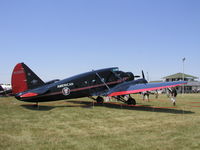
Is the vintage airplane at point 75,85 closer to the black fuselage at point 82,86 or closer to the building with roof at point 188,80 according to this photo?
the black fuselage at point 82,86

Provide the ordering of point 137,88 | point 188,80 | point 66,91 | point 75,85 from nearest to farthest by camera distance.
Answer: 1. point 137,88
2. point 66,91
3. point 75,85
4. point 188,80

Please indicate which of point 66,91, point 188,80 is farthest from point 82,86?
point 188,80

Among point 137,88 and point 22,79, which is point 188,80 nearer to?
point 137,88

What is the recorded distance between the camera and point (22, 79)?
57.4 feet

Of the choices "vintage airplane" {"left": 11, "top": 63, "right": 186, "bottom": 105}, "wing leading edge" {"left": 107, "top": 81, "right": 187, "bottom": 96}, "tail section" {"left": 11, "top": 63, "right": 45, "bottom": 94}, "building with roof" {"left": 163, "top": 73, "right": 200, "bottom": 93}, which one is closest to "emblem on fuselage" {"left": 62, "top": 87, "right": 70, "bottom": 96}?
"vintage airplane" {"left": 11, "top": 63, "right": 186, "bottom": 105}

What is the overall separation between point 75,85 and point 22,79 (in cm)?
486

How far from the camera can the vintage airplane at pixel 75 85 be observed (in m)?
17.2

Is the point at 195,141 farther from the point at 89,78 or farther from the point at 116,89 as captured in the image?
the point at 89,78

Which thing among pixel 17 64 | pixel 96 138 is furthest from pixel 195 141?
pixel 17 64

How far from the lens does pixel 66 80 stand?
19000 millimetres

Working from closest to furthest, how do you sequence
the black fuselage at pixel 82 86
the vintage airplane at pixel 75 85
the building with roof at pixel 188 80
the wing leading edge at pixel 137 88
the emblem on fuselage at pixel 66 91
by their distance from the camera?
the wing leading edge at pixel 137 88
the vintage airplane at pixel 75 85
the black fuselage at pixel 82 86
the emblem on fuselage at pixel 66 91
the building with roof at pixel 188 80

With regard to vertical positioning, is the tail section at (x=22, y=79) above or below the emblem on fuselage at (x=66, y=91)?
above

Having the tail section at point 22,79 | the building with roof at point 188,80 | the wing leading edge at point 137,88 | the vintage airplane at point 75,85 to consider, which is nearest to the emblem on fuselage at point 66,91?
the vintage airplane at point 75,85

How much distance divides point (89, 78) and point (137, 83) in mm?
5053
